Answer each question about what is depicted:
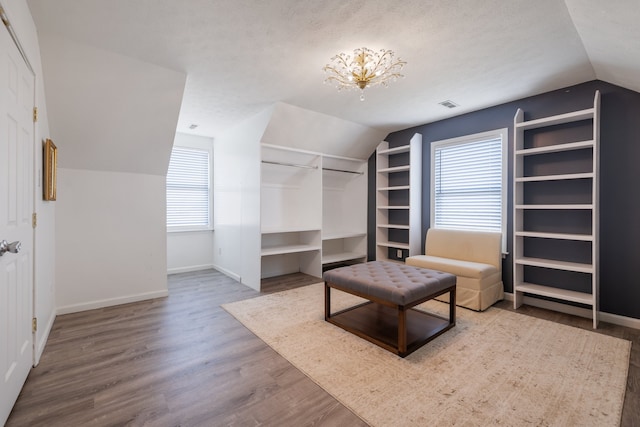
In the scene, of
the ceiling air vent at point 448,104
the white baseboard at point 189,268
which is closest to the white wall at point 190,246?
the white baseboard at point 189,268

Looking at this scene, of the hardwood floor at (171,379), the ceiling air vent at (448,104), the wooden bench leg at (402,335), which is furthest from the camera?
the ceiling air vent at (448,104)

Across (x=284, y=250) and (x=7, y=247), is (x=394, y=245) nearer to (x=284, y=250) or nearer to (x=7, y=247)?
(x=284, y=250)

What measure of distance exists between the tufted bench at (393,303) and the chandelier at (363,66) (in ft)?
5.94

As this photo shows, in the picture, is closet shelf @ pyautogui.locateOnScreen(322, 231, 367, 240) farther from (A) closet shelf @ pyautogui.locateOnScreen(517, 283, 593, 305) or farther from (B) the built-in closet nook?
(A) closet shelf @ pyautogui.locateOnScreen(517, 283, 593, 305)

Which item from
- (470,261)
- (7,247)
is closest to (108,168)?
(7,247)

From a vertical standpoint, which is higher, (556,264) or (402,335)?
(556,264)

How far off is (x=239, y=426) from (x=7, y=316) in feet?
4.67

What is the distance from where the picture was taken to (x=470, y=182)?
4105mm

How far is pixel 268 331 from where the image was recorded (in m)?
2.75

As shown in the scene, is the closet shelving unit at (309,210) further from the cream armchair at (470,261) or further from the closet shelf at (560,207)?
the closet shelf at (560,207)

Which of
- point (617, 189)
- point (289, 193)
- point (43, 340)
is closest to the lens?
point (43, 340)

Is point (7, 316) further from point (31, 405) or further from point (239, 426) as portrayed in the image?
point (239, 426)

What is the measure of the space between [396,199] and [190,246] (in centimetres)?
380

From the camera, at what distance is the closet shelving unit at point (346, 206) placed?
5.39 meters
